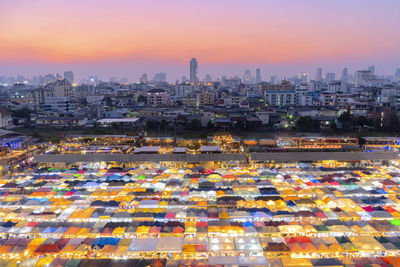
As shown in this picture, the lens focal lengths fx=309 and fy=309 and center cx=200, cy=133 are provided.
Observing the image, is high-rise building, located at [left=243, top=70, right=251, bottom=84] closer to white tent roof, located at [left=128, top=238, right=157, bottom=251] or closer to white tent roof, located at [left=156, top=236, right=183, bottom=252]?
white tent roof, located at [left=156, top=236, right=183, bottom=252]

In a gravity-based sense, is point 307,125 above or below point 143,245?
above

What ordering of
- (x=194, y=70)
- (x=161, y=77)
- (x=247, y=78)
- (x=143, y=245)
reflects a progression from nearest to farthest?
(x=143, y=245) < (x=194, y=70) < (x=247, y=78) < (x=161, y=77)

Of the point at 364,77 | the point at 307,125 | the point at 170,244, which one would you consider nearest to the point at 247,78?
the point at 364,77

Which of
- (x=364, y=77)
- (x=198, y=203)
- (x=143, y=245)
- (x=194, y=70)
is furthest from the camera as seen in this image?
(x=194, y=70)

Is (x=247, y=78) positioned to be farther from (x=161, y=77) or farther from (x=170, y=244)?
(x=170, y=244)

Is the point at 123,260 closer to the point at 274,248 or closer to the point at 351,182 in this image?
the point at 274,248

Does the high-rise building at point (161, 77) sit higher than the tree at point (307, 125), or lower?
higher

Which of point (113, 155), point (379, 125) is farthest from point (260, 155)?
point (379, 125)

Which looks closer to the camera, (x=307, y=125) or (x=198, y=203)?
(x=198, y=203)

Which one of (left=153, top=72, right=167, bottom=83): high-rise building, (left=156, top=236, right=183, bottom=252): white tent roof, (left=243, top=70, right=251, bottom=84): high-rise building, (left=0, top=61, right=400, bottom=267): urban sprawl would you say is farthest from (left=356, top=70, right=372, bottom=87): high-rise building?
(left=156, top=236, right=183, bottom=252): white tent roof

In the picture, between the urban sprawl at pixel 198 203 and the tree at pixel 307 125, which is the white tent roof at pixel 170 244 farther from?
the tree at pixel 307 125

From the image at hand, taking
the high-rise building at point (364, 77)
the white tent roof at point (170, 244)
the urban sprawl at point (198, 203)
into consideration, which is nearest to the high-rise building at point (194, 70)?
the high-rise building at point (364, 77)
